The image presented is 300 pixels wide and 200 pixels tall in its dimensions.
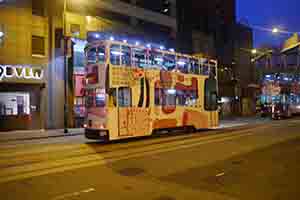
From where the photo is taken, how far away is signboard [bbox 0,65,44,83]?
848 inches

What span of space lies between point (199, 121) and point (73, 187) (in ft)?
44.9

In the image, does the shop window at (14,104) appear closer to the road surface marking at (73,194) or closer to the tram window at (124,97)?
the tram window at (124,97)

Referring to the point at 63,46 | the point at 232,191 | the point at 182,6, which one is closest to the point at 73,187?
the point at 232,191

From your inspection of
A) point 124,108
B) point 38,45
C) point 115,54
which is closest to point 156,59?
point 115,54

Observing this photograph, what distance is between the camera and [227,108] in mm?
41375

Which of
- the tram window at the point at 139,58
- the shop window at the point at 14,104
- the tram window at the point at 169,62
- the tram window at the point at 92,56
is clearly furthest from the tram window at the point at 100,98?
the shop window at the point at 14,104

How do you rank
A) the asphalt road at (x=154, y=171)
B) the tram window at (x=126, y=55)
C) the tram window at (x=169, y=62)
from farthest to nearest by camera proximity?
the tram window at (x=169, y=62) → the tram window at (x=126, y=55) → the asphalt road at (x=154, y=171)

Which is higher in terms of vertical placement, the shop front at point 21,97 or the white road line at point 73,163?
the shop front at point 21,97

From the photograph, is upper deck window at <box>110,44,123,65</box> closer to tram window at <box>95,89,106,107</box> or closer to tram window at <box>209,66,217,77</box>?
tram window at <box>95,89,106,107</box>

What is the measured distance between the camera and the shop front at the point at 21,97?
2197cm

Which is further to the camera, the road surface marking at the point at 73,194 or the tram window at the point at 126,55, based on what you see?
the tram window at the point at 126,55

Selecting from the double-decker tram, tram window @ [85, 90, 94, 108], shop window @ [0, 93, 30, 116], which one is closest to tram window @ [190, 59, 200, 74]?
the double-decker tram

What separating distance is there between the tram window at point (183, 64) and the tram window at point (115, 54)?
4647 millimetres

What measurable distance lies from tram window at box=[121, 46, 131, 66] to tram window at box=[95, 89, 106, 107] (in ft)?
6.27
